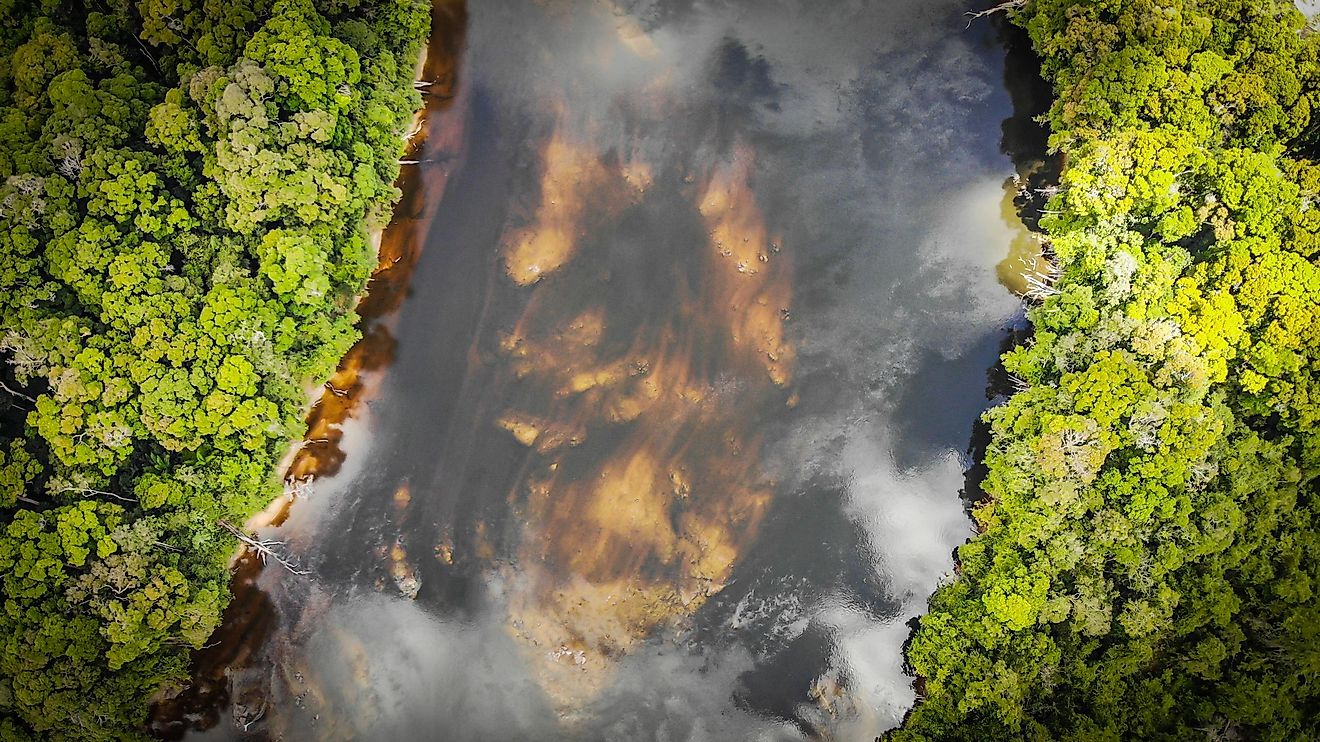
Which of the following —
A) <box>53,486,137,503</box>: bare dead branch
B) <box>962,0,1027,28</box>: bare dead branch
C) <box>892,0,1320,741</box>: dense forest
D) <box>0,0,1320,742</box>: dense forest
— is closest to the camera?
<box>53,486,137,503</box>: bare dead branch

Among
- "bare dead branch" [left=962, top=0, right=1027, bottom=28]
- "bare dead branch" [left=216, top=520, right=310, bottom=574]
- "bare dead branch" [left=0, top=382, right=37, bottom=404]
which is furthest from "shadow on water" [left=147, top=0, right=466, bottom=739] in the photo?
"bare dead branch" [left=962, top=0, right=1027, bottom=28]

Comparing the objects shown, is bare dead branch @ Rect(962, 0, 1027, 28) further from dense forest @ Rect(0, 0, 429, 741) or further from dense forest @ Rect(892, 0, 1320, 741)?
dense forest @ Rect(0, 0, 429, 741)

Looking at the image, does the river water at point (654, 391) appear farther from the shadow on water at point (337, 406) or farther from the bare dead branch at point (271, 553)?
the bare dead branch at point (271, 553)

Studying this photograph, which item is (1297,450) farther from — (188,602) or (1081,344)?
(188,602)

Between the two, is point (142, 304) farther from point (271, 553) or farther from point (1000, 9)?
point (1000, 9)

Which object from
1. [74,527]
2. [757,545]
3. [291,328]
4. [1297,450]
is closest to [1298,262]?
[1297,450]

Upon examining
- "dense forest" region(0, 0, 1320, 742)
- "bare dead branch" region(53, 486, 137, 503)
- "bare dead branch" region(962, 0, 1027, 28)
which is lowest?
"bare dead branch" region(53, 486, 137, 503)
